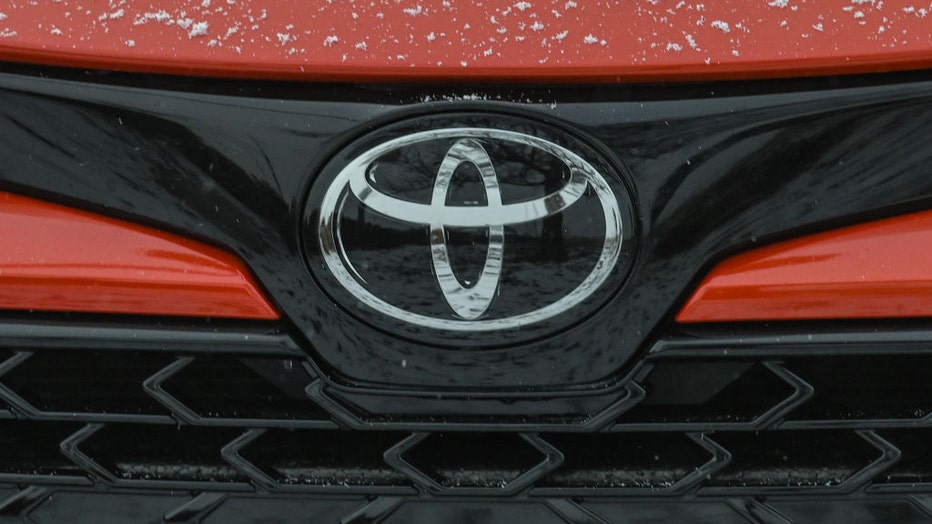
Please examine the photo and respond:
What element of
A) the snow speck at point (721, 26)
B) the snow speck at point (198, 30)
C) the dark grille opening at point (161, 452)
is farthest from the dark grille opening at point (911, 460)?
the snow speck at point (198, 30)

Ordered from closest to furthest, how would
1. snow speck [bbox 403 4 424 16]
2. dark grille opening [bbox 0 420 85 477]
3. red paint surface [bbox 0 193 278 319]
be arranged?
snow speck [bbox 403 4 424 16]
red paint surface [bbox 0 193 278 319]
dark grille opening [bbox 0 420 85 477]

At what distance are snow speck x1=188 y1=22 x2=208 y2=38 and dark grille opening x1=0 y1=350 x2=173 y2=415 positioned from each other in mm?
401

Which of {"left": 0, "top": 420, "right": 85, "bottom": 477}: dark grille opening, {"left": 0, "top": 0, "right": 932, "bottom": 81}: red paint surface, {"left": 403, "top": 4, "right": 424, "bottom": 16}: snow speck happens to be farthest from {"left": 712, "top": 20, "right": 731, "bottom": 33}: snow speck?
{"left": 0, "top": 420, "right": 85, "bottom": 477}: dark grille opening

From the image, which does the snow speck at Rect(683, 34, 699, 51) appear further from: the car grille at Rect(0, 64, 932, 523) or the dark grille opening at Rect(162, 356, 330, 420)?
the dark grille opening at Rect(162, 356, 330, 420)

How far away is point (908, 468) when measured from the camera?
1.42 metres

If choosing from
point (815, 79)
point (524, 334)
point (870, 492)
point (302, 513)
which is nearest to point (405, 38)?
point (524, 334)

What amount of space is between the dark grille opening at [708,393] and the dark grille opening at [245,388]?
0.40 metres

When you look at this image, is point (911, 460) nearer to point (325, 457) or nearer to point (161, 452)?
point (325, 457)

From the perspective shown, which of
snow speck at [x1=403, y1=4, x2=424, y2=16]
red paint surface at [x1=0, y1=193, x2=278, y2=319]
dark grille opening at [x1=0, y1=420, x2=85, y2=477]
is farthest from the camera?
dark grille opening at [x1=0, y1=420, x2=85, y2=477]

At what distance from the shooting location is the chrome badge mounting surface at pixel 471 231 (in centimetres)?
124

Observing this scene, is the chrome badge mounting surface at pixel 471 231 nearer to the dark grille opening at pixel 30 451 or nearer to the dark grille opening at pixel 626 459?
the dark grille opening at pixel 626 459

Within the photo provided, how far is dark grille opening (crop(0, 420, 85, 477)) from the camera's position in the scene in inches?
57.1

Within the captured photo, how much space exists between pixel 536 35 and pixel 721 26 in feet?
0.66

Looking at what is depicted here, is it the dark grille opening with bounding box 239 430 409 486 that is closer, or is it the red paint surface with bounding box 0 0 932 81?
the red paint surface with bounding box 0 0 932 81
